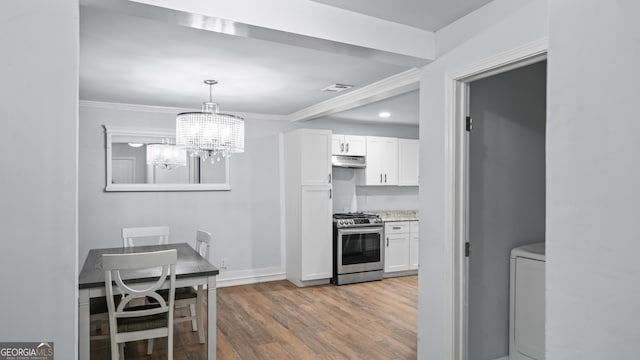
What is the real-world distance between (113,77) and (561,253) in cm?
395

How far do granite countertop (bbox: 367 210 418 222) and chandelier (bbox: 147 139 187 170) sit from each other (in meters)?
3.01

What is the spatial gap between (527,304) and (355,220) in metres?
3.02

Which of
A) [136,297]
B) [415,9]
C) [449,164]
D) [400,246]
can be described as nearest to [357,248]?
[400,246]

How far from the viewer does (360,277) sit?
219 inches

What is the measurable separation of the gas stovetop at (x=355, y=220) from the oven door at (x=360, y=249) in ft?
0.23

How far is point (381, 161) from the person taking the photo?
247 inches

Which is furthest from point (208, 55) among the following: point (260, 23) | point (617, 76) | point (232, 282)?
point (232, 282)

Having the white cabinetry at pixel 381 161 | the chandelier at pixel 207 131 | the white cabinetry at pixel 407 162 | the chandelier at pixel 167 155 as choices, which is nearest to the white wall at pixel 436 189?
the chandelier at pixel 207 131

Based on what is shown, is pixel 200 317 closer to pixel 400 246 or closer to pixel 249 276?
pixel 249 276

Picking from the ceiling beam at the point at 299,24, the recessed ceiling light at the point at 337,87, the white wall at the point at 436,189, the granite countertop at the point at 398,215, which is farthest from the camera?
the granite countertop at the point at 398,215

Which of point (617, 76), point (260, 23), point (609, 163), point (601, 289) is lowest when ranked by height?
point (601, 289)

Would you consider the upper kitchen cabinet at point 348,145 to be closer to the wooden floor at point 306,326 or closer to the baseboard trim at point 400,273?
the baseboard trim at point 400,273

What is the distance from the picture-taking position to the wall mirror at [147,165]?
4.76 m

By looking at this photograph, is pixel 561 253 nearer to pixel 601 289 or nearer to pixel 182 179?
pixel 601 289
